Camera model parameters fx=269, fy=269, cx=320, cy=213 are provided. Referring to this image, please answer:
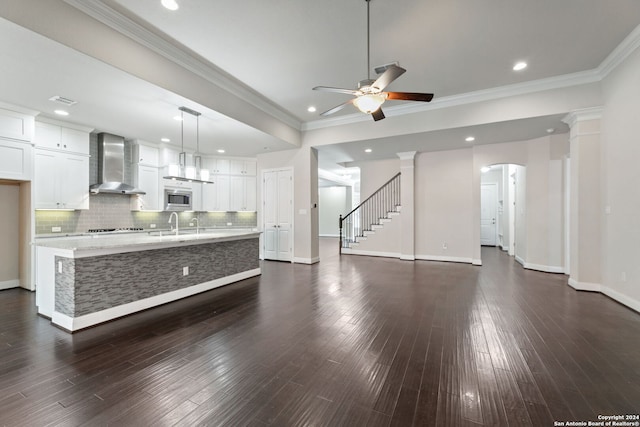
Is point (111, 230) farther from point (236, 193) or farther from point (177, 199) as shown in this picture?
point (236, 193)

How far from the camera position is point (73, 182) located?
16.5 feet

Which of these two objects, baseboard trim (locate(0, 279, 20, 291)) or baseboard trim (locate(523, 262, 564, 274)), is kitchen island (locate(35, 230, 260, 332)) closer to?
baseboard trim (locate(0, 279, 20, 291))

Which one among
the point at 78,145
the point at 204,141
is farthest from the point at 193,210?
the point at 78,145

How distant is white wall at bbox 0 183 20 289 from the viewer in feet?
14.8

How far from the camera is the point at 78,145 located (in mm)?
5086

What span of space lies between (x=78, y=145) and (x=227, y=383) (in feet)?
18.3

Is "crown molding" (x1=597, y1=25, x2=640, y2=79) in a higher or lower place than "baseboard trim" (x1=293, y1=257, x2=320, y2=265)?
higher

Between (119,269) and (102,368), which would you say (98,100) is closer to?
(119,269)

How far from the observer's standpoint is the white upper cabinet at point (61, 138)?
15.1 feet

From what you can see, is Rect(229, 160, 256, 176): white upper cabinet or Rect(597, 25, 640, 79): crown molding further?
Rect(229, 160, 256, 176): white upper cabinet

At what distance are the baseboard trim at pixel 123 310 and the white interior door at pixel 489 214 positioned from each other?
9855mm

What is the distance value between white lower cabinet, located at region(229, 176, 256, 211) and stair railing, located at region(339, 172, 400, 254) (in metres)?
2.95

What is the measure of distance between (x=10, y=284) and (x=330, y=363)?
5852 mm

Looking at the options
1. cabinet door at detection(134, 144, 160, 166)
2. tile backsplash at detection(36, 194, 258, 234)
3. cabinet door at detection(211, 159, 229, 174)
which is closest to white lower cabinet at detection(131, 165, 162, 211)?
cabinet door at detection(134, 144, 160, 166)
